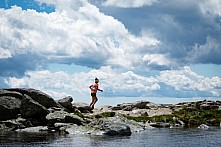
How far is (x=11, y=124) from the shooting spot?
4812cm

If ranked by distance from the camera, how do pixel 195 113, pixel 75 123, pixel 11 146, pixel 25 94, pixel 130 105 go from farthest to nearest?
pixel 130 105 → pixel 195 113 → pixel 25 94 → pixel 75 123 → pixel 11 146

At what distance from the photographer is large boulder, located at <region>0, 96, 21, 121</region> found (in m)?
49.8

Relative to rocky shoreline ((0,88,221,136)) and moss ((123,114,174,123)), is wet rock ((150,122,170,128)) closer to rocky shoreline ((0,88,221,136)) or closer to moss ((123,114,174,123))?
rocky shoreline ((0,88,221,136))

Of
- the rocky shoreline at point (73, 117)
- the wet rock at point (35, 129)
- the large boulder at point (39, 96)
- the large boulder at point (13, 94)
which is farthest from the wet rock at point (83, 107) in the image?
the wet rock at point (35, 129)

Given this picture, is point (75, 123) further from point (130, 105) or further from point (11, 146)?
point (130, 105)

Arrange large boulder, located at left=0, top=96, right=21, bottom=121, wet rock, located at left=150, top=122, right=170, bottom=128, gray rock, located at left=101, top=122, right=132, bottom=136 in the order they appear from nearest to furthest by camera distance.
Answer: gray rock, located at left=101, top=122, right=132, bottom=136 → large boulder, located at left=0, top=96, right=21, bottom=121 → wet rock, located at left=150, top=122, right=170, bottom=128

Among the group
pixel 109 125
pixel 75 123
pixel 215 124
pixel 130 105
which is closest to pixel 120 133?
pixel 109 125

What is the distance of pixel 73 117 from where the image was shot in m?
47.0

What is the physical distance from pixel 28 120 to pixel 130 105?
2697 cm

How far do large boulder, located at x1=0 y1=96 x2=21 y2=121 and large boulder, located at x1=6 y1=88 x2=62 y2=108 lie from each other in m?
2.56

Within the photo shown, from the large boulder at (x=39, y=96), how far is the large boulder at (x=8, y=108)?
2.56 metres

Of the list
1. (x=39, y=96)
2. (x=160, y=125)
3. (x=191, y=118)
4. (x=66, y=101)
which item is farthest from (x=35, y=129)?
(x=191, y=118)

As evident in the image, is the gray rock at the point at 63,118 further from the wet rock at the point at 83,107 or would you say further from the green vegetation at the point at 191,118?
the green vegetation at the point at 191,118

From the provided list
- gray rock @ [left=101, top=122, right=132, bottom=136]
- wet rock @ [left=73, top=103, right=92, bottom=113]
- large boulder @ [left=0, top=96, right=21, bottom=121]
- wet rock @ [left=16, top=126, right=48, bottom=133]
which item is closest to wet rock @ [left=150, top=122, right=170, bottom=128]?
wet rock @ [left=73, top=103, right=92, bottom=113]
